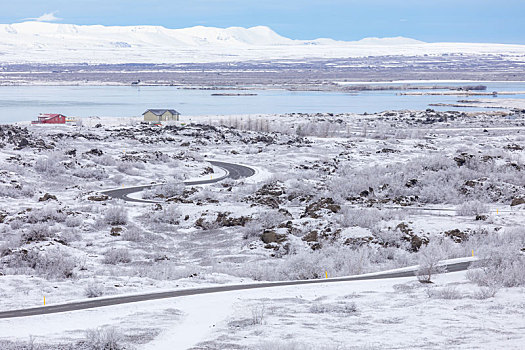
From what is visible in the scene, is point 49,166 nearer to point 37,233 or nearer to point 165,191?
point 165,191

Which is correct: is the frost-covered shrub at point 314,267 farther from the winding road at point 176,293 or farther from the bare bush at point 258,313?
the bare bush at point 258,313

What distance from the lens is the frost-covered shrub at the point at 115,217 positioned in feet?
101

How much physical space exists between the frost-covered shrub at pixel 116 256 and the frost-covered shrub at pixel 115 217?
18.3 ft

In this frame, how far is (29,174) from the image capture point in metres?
45.4

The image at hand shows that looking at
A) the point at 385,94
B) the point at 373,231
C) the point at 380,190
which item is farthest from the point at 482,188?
the point at 385,94

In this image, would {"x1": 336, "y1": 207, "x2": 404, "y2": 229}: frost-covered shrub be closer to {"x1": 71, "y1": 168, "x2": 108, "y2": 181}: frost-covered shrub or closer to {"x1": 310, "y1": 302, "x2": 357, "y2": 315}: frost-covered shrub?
{"x1": 310, "y1": 302, "x2": 357, "y2": 315}: frost-covered shrub

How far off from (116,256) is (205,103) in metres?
113

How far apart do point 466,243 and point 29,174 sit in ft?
103

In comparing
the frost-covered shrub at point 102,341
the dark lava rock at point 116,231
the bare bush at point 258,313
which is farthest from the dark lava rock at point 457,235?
the frost-covered shrub at point 102,341

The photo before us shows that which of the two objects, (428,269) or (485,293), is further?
(428,269)

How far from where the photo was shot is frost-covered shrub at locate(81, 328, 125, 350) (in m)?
12.7

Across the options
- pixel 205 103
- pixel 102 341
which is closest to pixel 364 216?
pixel 102 341

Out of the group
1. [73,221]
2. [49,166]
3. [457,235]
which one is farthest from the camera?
[49,166]

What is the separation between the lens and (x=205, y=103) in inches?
5349
